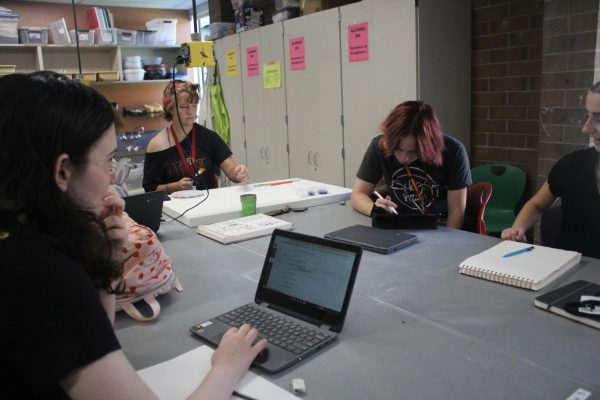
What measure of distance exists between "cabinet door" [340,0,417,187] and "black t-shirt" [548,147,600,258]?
1.26 m

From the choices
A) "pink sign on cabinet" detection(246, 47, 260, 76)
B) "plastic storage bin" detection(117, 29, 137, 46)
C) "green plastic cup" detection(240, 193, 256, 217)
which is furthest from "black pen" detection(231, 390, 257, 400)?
"plastic storage bin" detection(117, 29, 137, 46)

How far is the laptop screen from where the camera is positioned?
1.19 meters

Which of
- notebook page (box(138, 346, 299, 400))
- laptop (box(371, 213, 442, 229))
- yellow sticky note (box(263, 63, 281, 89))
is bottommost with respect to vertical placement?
notebook page (box(138, 346, 299, 400))

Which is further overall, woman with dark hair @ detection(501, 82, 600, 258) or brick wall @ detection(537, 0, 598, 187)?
brick wall @ detection(537, 0, 598, 187)

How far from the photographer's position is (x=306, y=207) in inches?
95.7

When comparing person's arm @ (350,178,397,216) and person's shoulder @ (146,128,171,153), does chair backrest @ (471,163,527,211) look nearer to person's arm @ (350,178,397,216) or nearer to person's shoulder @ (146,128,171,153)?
person's arm @ (350,178,397,216)

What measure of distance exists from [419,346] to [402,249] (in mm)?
675

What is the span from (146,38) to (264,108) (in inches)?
80.2

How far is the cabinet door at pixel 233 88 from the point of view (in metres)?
4.73

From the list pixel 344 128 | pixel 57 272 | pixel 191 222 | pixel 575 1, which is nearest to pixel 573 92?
pixel 575 1

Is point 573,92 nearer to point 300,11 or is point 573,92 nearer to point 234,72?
point 300,11

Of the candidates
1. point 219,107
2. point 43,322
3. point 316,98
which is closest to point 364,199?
point 316,98

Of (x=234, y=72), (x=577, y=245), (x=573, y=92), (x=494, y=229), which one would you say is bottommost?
(x=494, y=229)

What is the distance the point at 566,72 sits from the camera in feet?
8.89
